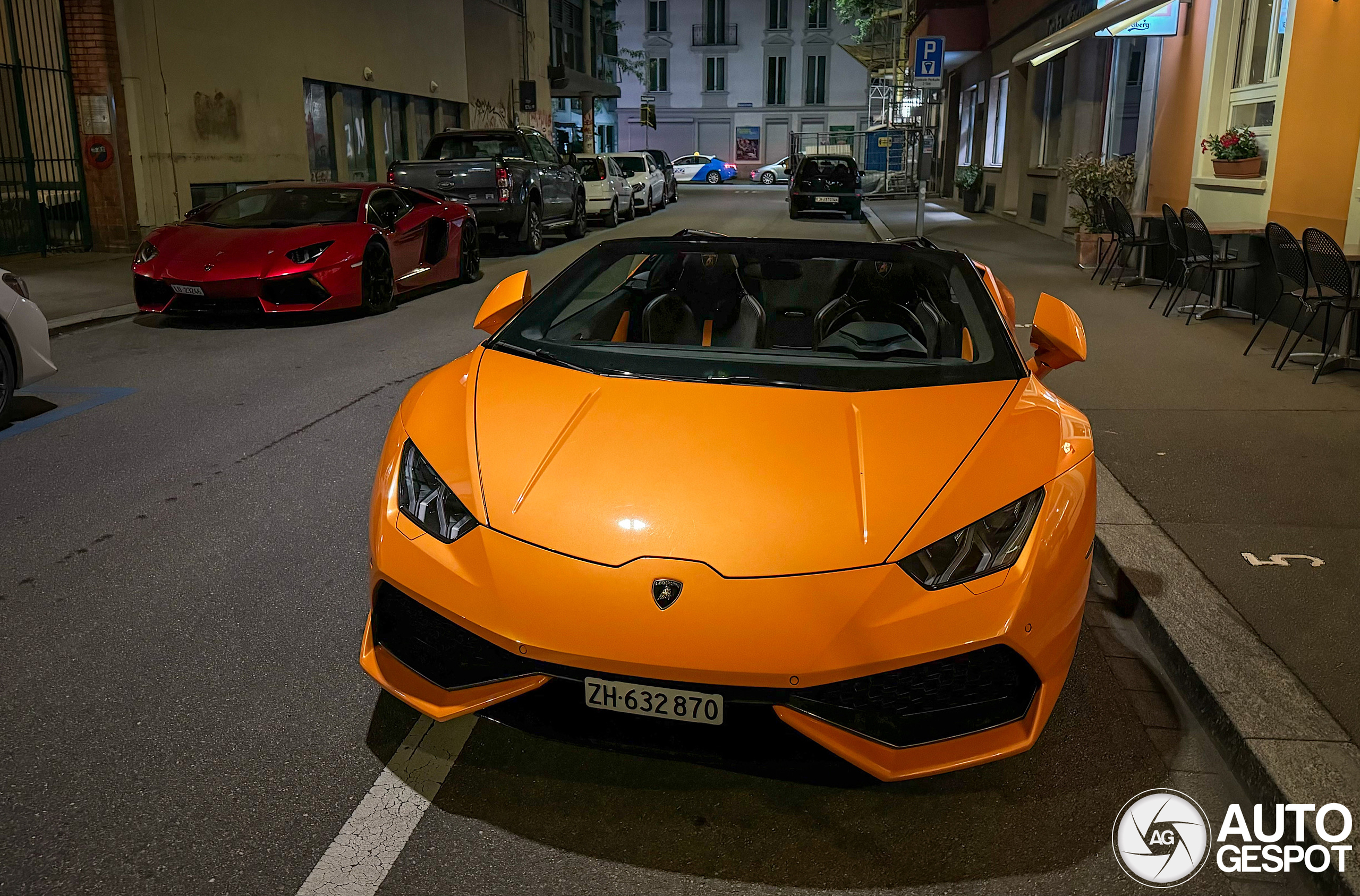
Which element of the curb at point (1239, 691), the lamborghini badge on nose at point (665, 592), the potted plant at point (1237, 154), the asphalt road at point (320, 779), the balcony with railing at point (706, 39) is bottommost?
the asphalt road at point (320, 779)

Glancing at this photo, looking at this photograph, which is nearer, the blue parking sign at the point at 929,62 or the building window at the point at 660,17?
the blue parking sign at the point at 929,62

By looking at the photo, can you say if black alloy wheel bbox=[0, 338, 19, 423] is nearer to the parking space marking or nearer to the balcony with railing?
the parking space marking

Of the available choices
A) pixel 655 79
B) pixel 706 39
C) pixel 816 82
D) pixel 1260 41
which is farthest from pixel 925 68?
pixel 655 79

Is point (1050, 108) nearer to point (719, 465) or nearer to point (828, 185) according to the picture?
point (828, 185)

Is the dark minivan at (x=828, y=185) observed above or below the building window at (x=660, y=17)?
below

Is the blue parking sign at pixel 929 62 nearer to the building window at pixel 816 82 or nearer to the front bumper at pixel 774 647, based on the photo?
the front bumper at pixel 774 647

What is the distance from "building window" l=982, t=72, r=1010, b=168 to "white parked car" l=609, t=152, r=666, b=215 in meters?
9.12

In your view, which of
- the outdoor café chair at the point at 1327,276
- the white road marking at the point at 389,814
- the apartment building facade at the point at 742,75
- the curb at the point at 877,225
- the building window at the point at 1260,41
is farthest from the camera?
the apartment building facade at the point at 742,75

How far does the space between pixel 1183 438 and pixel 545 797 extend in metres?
4.84

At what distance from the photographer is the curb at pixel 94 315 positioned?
1059 centimetres

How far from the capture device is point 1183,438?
6410 millimetres

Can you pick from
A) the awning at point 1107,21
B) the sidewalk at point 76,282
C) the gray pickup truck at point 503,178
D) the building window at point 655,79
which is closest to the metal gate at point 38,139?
the sidewalk at point 76,282

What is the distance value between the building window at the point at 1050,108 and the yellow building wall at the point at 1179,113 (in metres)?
6.61

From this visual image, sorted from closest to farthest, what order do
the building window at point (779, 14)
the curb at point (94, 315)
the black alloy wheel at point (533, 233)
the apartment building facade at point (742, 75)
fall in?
the curb at point (94, 315), the black alloy wheel at point (533, 233), the apartment building facade at point (742, 75), the building window at point (779, 14)
